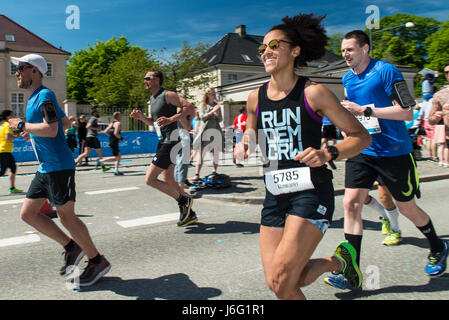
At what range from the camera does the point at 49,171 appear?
355cm

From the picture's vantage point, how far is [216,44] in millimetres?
53812

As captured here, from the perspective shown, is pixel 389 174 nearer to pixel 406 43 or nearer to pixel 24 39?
pixel 24 39

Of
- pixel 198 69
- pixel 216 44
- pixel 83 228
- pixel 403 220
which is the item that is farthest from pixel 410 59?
pixel 83 228

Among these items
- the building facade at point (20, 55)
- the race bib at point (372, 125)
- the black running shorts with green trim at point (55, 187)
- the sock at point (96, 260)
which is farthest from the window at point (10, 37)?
the race bib at point (372, 125)

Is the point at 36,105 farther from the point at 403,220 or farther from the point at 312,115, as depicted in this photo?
the point at 403,220

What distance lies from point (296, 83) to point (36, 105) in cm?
230

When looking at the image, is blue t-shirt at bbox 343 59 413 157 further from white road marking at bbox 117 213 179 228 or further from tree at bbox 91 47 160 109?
tree at bbox 91 47 160 109

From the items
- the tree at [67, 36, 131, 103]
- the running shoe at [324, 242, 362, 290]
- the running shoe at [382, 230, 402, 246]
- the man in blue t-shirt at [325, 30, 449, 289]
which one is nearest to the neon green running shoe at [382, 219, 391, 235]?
the running shoe at [382, 230, 402, 246]

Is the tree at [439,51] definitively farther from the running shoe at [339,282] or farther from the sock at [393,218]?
the running shoe at [339,282]

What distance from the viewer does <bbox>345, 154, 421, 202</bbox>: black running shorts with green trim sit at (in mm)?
3693

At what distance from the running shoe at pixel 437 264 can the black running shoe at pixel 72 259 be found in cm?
328

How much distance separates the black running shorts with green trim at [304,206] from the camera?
8.14ft

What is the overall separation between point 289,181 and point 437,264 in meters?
2.10
